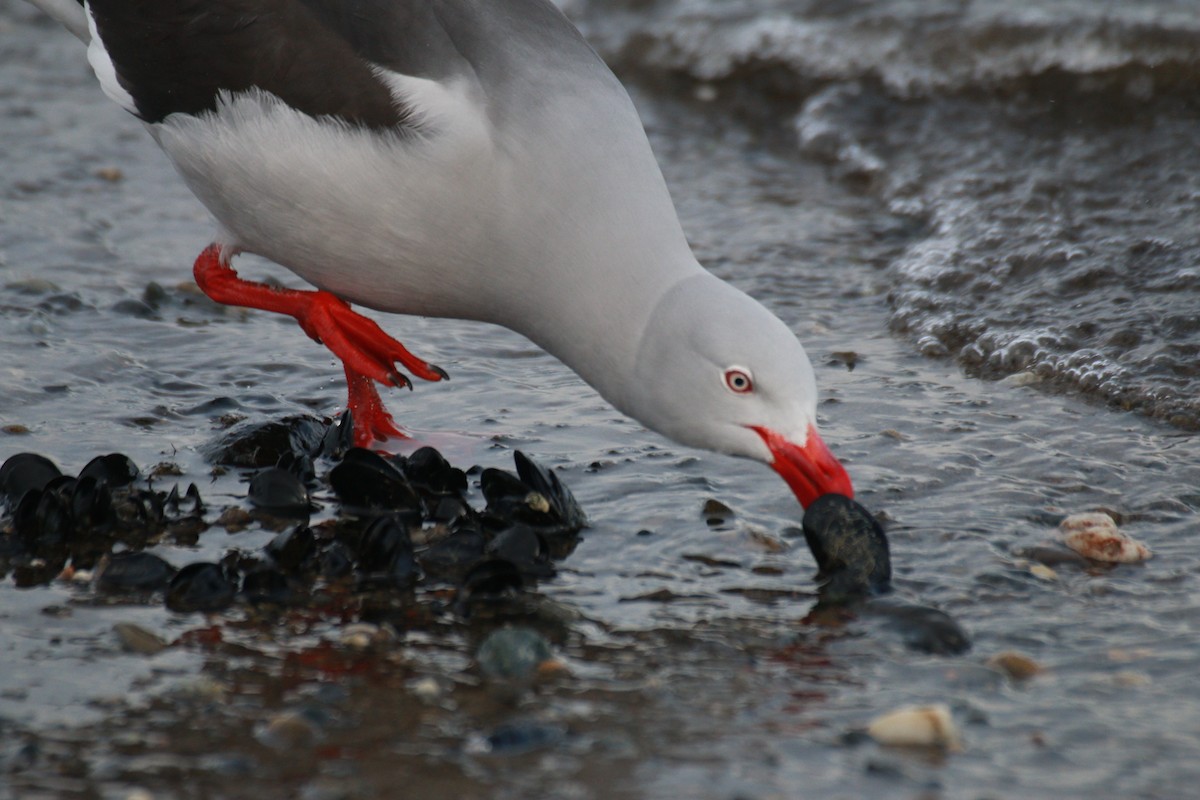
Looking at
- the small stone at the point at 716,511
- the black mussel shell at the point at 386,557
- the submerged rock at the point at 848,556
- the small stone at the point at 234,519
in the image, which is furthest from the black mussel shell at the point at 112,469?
the submerged rock at the point at 848,556

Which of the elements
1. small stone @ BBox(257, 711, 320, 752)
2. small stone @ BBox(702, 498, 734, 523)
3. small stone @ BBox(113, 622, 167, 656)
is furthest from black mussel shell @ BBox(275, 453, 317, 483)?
small stone @ BBox(257, 711, 320, 752)

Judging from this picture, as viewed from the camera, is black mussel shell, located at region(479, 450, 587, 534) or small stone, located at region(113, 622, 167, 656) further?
black mussel shell, located at region(479, 450, 587, 534)

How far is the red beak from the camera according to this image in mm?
3996

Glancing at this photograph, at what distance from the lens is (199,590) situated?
3809 millimetres

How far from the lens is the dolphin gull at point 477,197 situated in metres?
4.05

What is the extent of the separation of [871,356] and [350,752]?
3.61 m

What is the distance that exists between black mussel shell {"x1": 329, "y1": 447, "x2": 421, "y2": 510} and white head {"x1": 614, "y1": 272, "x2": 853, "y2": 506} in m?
0.87

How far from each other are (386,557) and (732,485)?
128 cm

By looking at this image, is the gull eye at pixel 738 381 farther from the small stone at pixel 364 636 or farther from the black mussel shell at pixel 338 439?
the black mussel shell at pixel 338 439

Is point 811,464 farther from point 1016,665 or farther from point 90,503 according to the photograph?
point 90,503

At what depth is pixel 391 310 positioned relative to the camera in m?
4.84

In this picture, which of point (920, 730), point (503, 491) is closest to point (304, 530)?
point (503, 491)

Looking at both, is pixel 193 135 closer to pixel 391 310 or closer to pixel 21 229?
pixel 391 310

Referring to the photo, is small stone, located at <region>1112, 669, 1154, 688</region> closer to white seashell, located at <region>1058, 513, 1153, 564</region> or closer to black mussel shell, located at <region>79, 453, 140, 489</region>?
white seashell, located at <region>1058, 513, 1153, 564</region>
